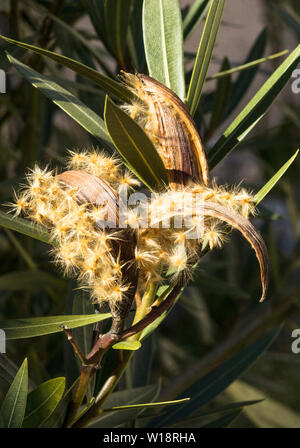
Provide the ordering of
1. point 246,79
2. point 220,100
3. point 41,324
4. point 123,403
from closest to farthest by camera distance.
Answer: point 41,324
point 123,403
point 220,100
point 246,79

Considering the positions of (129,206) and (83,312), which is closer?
(129,206)

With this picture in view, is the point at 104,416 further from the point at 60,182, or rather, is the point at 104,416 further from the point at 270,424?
the point at 270,424

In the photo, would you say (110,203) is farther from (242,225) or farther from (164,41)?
(164,41)

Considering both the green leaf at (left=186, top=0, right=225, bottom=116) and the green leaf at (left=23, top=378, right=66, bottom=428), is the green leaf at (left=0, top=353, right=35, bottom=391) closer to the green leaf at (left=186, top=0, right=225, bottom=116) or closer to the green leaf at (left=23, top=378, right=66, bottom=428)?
the green leaf at (left=23, top=378, right=66, bottom=428)

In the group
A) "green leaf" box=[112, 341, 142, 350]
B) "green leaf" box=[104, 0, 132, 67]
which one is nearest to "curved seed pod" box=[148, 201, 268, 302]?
"green leaf" box=[112, 341, 142, 350]

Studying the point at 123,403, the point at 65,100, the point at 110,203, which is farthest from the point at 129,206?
the point at 123,403

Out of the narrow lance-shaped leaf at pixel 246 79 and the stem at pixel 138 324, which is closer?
the stem at pixel 138 324

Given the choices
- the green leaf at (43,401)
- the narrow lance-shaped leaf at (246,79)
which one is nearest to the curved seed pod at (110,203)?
the green leaf at (43,401)

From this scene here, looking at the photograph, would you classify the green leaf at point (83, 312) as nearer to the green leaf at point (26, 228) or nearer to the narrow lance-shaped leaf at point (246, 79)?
the green leaf at point (26, 228)
